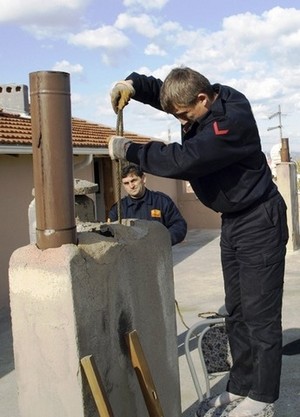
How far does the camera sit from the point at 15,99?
13180mm

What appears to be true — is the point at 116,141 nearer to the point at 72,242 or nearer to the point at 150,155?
the point at 150,155

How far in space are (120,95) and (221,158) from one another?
23.1 inches

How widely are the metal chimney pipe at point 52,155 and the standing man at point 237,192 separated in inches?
15.3

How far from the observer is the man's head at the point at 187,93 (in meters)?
2.36

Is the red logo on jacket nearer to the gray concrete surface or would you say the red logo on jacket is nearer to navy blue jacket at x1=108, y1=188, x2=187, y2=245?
navy blue jacket at x1=108, y1=188, x2=187, y2=245

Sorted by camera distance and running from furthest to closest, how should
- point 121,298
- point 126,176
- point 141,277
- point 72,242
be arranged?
point 126,176, point 141,277, point 121,298, point 72,242

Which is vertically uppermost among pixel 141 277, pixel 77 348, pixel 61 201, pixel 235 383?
pixel 61 201

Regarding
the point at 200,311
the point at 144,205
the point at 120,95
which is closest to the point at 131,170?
the point at 144,205

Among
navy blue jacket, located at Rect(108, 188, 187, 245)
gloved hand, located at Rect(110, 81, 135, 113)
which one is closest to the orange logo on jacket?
navy blue jacket, located at Rect(108, 188, 187, 245)

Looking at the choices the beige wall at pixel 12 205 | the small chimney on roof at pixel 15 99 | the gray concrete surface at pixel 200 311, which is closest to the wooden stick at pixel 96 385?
the gray concrete surface at pixel 200 311

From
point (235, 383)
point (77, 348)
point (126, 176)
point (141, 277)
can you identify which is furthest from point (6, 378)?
point (77, 348)

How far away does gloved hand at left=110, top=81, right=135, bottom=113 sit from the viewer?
2463mm

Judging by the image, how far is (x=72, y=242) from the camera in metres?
2.00

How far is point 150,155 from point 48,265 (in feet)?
2.26
